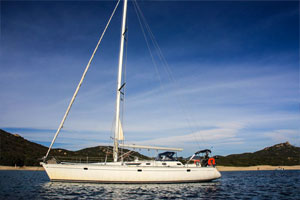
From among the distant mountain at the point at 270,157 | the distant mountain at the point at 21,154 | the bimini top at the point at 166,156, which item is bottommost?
the distant mountain at the point at 270,157

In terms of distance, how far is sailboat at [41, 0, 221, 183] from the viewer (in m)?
23.2

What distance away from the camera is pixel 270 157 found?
13312 centimetres

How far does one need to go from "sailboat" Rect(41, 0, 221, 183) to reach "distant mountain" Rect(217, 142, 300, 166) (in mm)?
88011

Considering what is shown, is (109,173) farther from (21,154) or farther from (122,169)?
(21,154)

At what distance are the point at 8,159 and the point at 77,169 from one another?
6147cm

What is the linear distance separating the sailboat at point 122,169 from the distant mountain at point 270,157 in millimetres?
88011

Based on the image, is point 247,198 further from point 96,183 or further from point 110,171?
point 96,183

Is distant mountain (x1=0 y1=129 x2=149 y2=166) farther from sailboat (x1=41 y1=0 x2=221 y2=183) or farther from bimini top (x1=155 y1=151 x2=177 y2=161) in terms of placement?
sailboat (x1=41 y1=0 x2=221 y2=183)

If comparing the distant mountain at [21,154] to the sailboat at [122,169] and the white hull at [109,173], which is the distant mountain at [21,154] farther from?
the white hull at [109,173]

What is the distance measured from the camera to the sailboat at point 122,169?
76.0 ft

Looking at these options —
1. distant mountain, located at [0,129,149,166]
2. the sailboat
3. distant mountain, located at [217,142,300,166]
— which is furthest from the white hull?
distant mountain, located at [217,142,300,166]

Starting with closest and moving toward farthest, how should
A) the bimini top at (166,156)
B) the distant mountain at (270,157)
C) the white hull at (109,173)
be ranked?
the white hull at (109,173)
the bimini top at (166,156)
the distant mountain at (270,157)

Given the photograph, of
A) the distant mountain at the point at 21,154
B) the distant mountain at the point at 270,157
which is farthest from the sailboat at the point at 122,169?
the distant mountain at the point at 270,157

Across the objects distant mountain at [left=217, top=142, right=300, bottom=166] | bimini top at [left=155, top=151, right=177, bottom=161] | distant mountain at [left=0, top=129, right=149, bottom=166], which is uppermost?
bimini top at [left=155, top=151, right=177, bottom=161]
